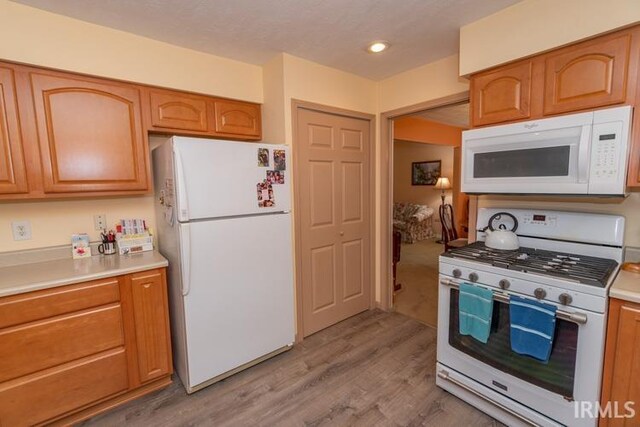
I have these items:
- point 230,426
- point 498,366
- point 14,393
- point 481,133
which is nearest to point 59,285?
point 14,393

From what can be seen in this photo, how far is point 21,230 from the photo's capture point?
1965mm

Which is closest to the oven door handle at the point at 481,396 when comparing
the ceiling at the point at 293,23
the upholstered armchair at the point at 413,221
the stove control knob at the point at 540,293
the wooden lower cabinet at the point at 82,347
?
the stove control knob at the point at 540,293

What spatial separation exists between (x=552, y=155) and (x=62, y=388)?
3.06 m

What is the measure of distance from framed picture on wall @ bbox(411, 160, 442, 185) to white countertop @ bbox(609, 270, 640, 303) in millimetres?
5836

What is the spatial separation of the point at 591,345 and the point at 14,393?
2893 millimetres

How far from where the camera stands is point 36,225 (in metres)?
2.01

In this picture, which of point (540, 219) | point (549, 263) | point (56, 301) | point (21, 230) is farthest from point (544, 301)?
point (21, 230)

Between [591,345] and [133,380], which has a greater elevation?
[591,345]

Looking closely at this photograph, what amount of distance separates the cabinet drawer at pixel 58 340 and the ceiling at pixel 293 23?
1.79 metres

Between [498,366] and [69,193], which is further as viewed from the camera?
[69,193]

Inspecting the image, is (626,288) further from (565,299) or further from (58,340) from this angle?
(58,340)

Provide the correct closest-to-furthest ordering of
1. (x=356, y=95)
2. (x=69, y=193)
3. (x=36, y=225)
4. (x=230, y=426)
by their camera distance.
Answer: (x=230, y=426), (x=69, y=193), (x=36, y=225), (x=356, y=95)

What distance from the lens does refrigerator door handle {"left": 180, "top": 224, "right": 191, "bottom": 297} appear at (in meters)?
1.83

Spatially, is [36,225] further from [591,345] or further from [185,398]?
[591,345]
